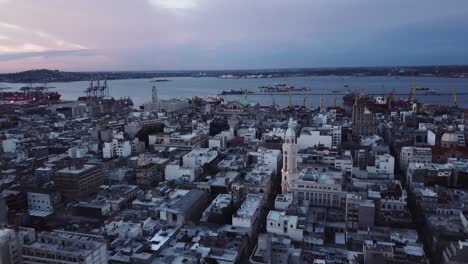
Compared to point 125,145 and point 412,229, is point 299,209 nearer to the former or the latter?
point 412,229

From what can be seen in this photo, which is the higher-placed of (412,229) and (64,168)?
(64,168)

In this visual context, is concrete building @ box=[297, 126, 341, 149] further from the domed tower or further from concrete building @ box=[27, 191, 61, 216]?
concrete building @ box=[27, 191, 61, 216]

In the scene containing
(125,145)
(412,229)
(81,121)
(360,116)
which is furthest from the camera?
(81,121)

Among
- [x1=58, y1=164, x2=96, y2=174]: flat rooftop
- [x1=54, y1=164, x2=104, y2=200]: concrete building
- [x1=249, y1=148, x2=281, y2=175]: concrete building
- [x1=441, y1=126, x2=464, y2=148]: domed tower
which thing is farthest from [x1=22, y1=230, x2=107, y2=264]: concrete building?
[x1=441, y1=126, x2=464, y2=148]: domed tower

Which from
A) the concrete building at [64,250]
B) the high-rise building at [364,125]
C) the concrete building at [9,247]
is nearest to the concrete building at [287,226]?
the concrete building at [64,250]

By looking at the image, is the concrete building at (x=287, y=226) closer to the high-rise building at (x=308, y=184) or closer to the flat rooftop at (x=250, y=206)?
the flat rooftop at (x=250, y=206)

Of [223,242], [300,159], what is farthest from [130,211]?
[300,159]
